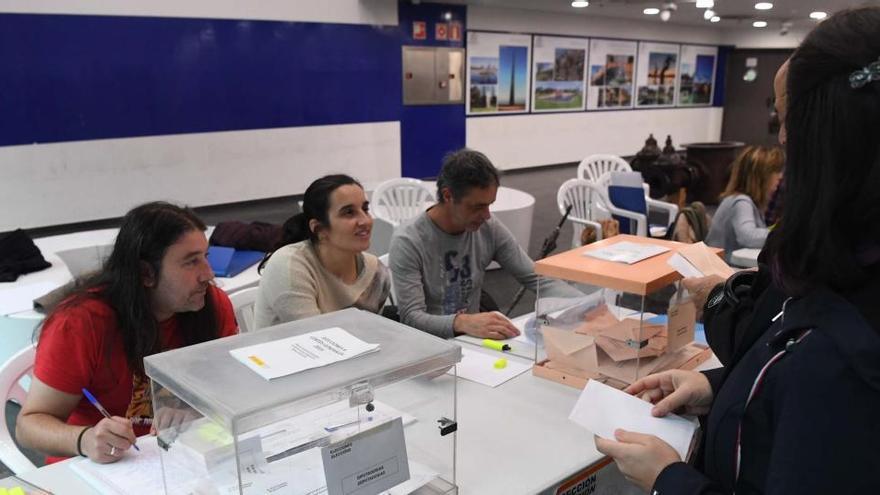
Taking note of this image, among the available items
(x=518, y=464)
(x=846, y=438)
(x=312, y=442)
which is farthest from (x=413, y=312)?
(x=846, y=438)

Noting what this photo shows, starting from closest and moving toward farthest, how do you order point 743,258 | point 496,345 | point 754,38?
point 496,345
point 743,258
point 754,38

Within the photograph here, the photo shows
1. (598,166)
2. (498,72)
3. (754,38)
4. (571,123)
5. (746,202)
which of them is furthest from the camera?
(754,38)

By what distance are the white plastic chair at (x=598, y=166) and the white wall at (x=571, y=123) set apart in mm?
3182

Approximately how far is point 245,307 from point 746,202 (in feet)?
8.35

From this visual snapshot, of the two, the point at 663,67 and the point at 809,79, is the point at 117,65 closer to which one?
the point at 809,79

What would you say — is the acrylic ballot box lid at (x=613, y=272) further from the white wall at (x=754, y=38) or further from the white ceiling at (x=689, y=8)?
the white wall at (x=754, y=38)

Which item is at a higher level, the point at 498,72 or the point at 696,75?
the point at 696,75

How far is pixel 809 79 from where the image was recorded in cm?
71

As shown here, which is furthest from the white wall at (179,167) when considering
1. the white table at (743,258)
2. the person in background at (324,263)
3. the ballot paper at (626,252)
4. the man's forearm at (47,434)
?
the ballot paper at (626,252)

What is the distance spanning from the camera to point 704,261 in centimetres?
169

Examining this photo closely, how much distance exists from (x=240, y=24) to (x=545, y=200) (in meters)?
4.17

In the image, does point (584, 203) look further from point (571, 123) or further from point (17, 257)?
point (571, 123)

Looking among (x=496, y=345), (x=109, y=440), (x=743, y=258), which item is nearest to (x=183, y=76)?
(x=743, y=258)

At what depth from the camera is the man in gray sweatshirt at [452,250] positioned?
2273 millimetres
